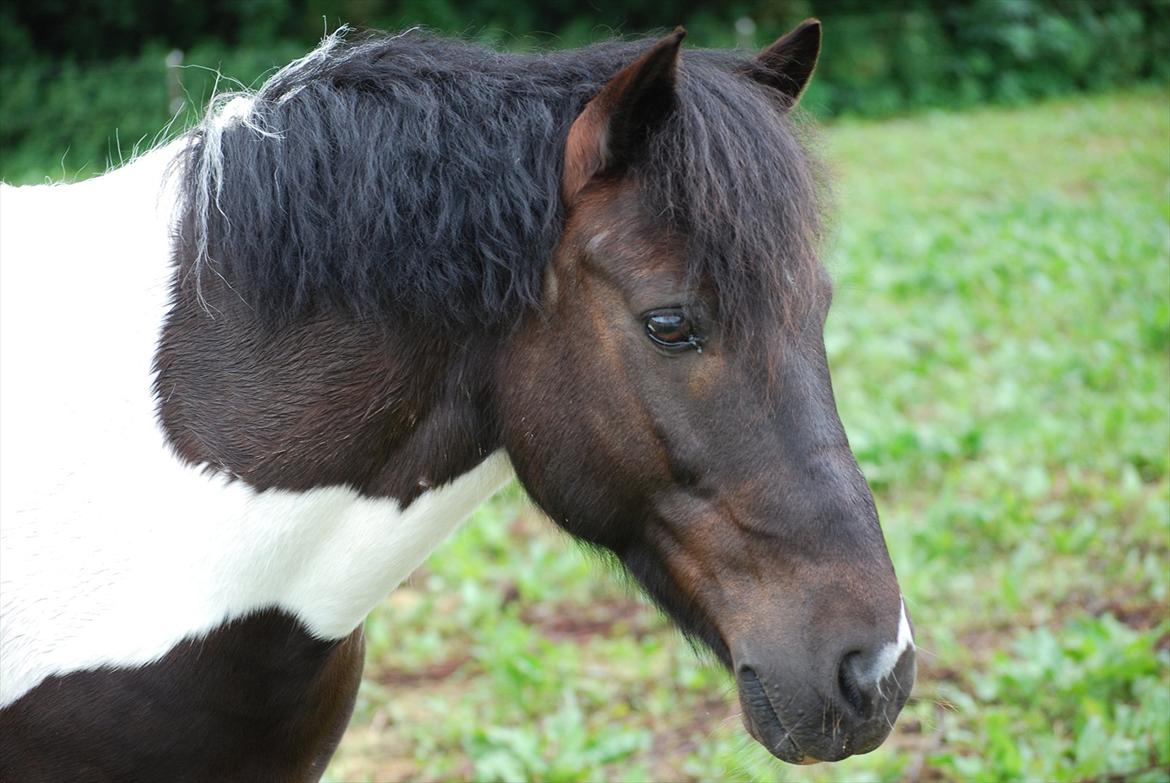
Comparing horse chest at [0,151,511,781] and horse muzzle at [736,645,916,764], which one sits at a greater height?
horse chest at [0,151,511,781]

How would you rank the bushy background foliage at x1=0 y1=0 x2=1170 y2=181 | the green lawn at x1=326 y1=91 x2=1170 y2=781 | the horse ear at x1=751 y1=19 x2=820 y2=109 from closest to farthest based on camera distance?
the horse ear at x1=751 y1=19 x2=820 y2=109, the green lawn at x1=326 y1=91 x2=1170 y2=781, the bushy background foliage at x1=0 y1=0 x2=1170 y2=181

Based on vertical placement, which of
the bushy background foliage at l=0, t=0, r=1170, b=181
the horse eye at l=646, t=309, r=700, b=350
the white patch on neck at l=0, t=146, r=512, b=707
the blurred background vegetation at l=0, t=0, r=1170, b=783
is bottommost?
the bushy background foliage at l=0, t=0, r=1170, b=181

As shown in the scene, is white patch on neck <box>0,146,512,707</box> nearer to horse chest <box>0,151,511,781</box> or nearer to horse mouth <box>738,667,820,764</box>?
horse chest <box>0,151,511,781</box>

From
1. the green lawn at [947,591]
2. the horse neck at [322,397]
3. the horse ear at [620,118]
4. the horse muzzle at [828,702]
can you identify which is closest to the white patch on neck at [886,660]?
the horse muzzle at [828,702]

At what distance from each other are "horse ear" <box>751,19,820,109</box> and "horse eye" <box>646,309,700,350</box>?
56 centimetres

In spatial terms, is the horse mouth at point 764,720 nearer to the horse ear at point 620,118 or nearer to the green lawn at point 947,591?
the green lawn at point 947,591

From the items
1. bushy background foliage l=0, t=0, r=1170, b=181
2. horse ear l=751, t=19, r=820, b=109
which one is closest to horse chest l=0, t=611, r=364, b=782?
horse ear l=751, t=19, r=820, b=109

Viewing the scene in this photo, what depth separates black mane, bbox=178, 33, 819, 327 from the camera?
1773 millimetres

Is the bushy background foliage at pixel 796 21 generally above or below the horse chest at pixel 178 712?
below

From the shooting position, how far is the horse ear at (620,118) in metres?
1.70

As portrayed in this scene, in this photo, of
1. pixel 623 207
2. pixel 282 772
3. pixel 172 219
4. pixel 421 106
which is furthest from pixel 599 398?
pixel 282 772

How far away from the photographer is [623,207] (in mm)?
1801

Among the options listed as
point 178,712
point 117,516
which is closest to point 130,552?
point 117,516

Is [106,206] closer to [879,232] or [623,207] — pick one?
[623,207]
